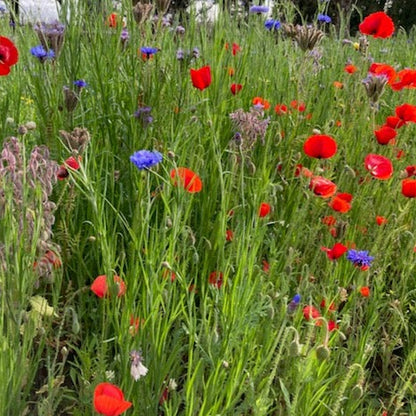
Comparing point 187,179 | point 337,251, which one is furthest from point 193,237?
point 337,251

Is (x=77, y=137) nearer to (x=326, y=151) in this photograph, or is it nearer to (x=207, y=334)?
(x=207, y=334)

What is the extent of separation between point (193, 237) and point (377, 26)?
1.55 meters

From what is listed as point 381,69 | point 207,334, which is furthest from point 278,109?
point 207,334

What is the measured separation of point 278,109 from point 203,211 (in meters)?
0.75

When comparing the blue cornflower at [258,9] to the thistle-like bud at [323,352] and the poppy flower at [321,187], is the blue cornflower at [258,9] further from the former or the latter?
the thistle-like bud at [323,352]

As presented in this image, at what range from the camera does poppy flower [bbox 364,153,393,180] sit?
1876 millimetres

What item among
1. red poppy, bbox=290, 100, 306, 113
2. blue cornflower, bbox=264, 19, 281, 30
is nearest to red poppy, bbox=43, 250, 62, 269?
red poppy, bbox=290, 100, 306, 113

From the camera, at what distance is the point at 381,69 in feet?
7.79

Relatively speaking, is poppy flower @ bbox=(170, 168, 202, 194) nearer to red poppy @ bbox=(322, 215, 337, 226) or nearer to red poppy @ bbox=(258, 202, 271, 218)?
red poppy @ bbox=(258, 202, 271, 218)

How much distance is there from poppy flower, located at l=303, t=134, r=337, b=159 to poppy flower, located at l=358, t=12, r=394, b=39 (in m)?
1.02

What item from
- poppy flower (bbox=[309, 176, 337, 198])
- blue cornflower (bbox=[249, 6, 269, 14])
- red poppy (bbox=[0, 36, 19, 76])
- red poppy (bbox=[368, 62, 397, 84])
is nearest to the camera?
red poppy (bbox=[0, 36, 19, 76])

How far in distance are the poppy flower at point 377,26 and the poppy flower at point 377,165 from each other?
889mm

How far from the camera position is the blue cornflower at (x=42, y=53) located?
191 cm

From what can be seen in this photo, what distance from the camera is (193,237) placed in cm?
149
